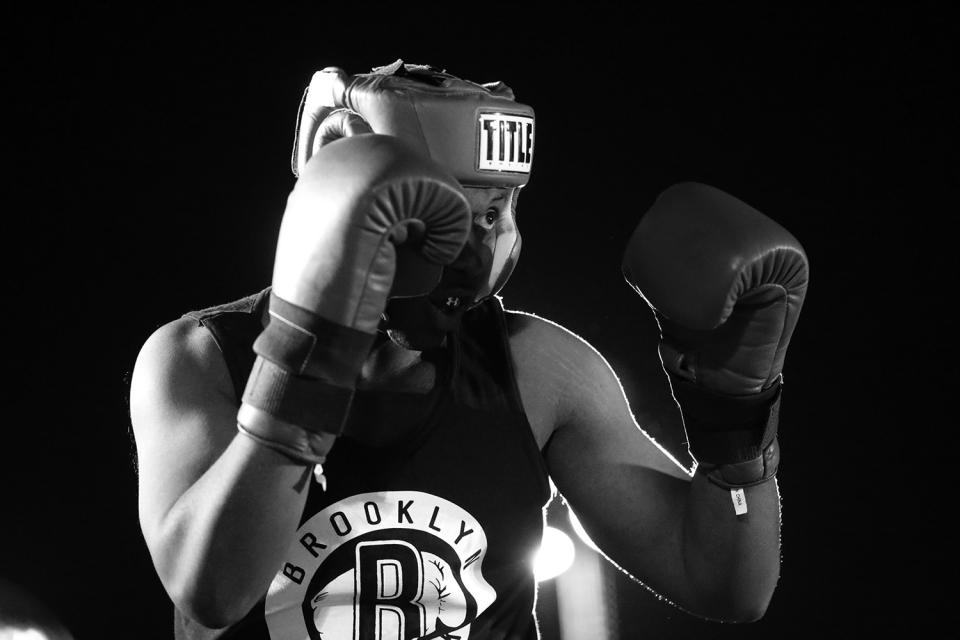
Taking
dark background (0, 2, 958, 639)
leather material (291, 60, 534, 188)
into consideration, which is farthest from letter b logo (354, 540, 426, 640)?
dark background (0, 2, 958, 639)

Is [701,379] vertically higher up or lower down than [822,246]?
higher up

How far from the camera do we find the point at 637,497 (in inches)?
55.6

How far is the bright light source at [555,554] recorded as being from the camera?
80.0 inches

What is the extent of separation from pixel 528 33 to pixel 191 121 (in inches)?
26.6

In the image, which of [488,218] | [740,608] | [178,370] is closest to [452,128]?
[488,218]

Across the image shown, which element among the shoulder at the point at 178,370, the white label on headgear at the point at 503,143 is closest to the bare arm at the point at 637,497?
the white label on headgear at the point at 503,143

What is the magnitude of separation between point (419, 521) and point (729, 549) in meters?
0.36

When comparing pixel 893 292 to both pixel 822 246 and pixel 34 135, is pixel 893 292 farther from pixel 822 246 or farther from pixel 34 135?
pixel 34 135

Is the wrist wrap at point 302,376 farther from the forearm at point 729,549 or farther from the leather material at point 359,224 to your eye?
the forearm at point 729,549

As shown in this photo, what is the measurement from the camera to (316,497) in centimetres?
127

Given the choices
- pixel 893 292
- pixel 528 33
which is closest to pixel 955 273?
pixel 893 292

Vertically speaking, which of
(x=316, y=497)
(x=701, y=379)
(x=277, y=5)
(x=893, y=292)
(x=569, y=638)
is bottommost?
(x=569, y=638)

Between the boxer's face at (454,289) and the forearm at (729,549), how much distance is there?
352 millimetres

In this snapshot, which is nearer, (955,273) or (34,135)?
(34,135)
